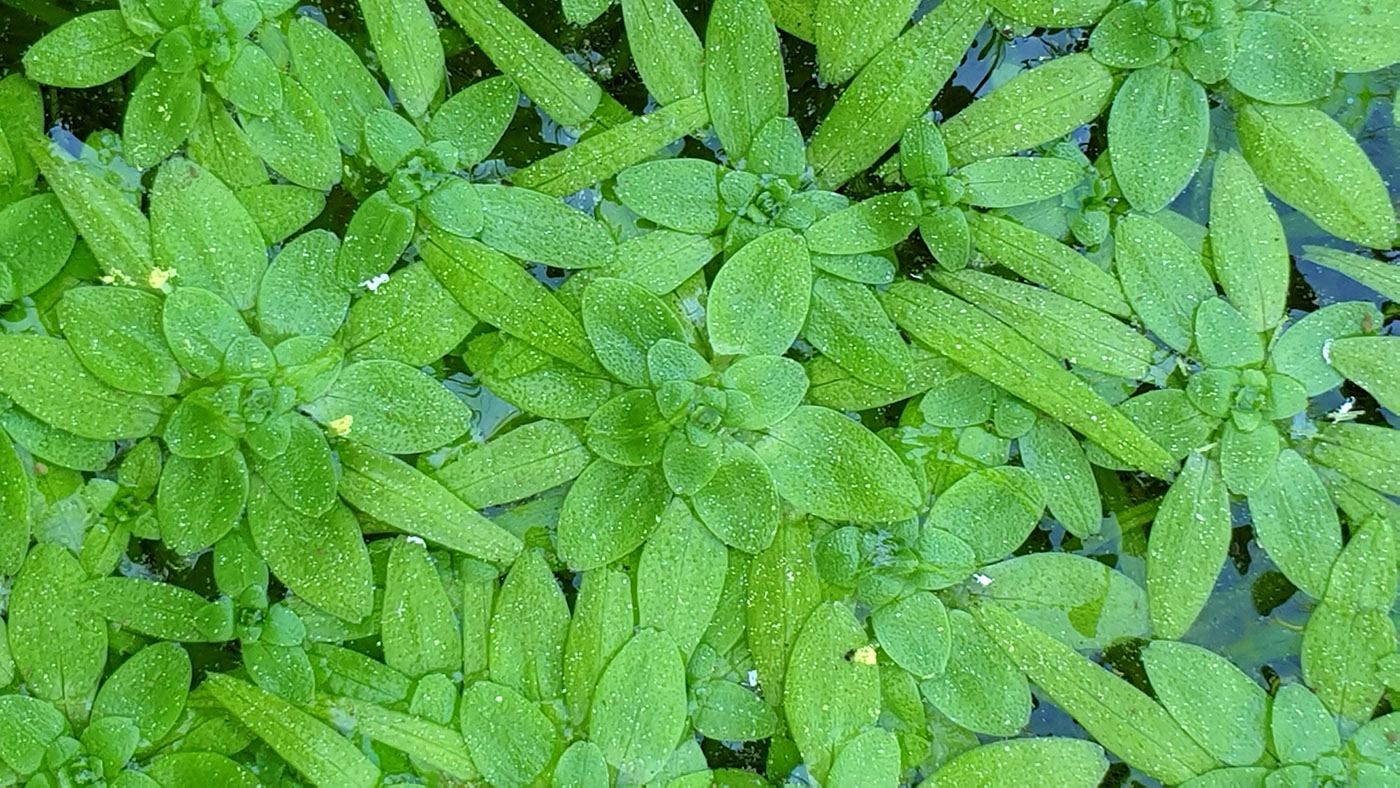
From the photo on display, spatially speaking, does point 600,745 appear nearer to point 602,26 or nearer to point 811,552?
point 811,552

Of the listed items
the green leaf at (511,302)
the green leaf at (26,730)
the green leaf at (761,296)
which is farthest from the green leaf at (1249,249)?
the green leaf at (26,730)

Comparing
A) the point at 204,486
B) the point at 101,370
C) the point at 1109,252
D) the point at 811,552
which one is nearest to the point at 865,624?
the point at 811,552

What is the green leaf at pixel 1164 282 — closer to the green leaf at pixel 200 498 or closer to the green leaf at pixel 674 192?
the green leaf at pixel 674 192

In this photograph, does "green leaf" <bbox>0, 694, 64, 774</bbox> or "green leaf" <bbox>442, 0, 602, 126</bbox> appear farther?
"green leaf" <bbox>442, 0, 602, 126</bbox>

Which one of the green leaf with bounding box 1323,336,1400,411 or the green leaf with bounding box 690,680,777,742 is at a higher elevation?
the green leaf with bounding box 1323,336,1400,411

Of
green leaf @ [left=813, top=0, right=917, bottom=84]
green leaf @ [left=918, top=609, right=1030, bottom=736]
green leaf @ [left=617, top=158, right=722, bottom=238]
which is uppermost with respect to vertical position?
green leaf @ [left=813, top=0, right=917, bottom=84]

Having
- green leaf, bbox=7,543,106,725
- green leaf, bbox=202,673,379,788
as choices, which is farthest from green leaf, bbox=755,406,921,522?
green leaf, bbox=7,543,106,725

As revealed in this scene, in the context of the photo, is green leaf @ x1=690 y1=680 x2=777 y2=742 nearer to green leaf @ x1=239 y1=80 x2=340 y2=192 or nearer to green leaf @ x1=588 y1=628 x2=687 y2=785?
green leaf @ x1=588 y1=628 x2=687 y2=785

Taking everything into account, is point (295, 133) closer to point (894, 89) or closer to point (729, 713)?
point (894, 89)

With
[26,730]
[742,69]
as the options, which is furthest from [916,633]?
[26,730]
